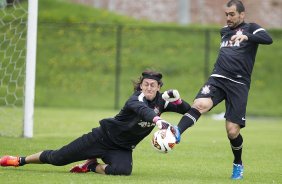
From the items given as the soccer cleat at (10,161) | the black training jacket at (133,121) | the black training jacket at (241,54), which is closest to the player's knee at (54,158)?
the soccer cleat at (10,161)

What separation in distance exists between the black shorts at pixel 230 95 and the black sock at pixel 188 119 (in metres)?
0.31

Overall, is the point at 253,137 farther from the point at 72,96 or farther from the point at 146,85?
the point at 72,96

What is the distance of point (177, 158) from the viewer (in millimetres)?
12539

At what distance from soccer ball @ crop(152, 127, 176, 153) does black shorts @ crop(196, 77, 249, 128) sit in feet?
3.97

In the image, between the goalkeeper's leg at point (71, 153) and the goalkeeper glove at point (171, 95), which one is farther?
the goalkeeper's leg at point (71, 153)

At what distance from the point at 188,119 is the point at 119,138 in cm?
95

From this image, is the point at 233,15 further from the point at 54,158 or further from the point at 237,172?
the point at 54,158

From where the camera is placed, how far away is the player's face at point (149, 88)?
971cm

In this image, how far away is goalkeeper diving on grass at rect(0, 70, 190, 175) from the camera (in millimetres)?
9812

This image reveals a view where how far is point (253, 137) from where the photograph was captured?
55.6ft

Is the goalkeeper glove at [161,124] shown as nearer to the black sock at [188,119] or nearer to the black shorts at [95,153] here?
the black sock at [188,119]

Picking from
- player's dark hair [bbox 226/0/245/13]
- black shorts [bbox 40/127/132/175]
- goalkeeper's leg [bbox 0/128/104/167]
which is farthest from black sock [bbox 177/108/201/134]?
player's dark hair [bbox 226/0/245/13]

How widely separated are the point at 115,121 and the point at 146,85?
2.26ft

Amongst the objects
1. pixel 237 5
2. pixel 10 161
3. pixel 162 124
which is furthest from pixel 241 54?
pixel 10 161
